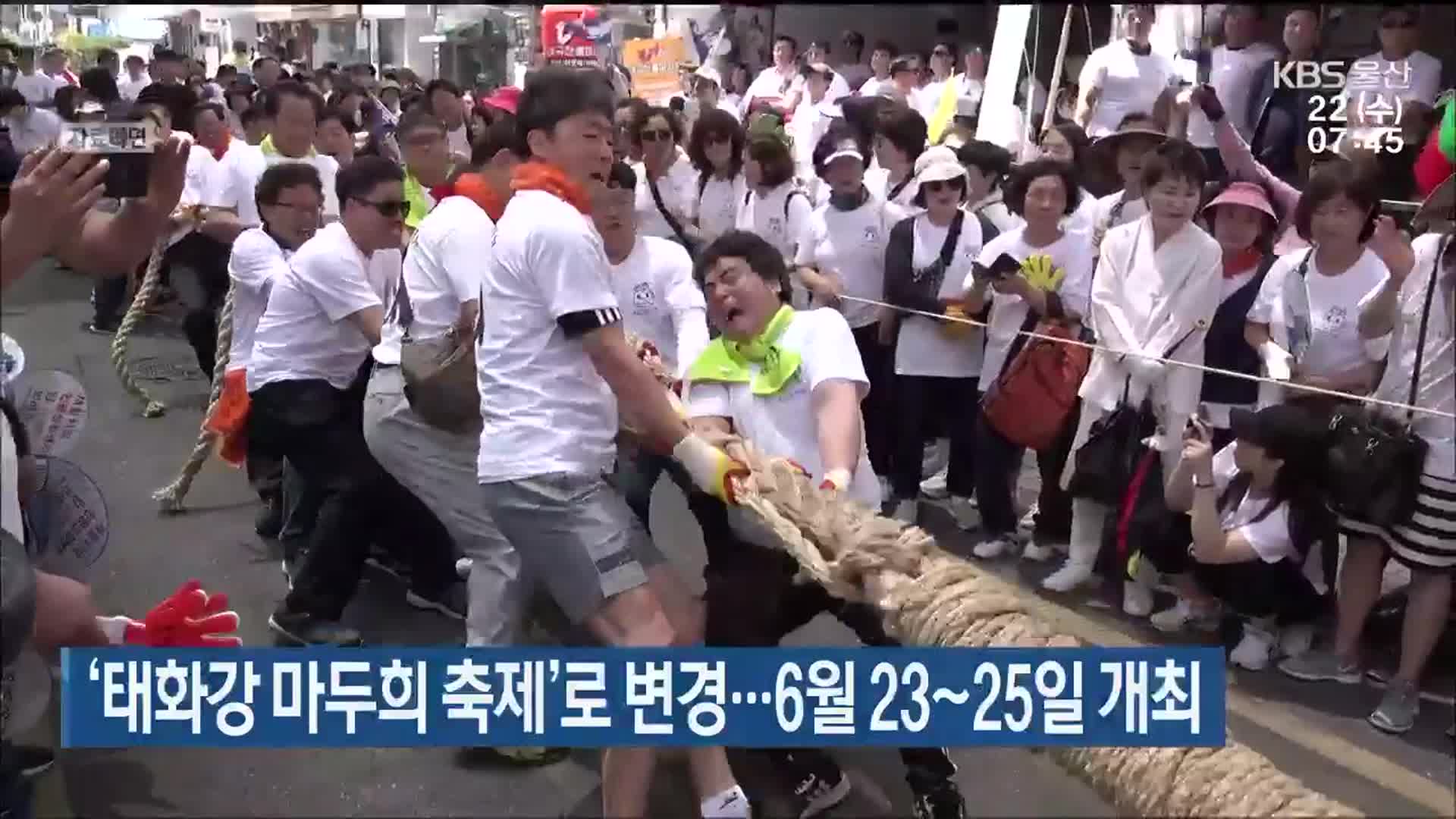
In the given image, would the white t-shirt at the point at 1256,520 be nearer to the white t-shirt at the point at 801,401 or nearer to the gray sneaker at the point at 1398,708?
the gray sneaker at the point at 1398,708

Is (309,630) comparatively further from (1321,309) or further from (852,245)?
(1321,309)

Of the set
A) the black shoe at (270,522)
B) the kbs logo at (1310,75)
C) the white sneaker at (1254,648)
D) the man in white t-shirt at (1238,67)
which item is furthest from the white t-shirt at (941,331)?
the black shoe at (270,522)

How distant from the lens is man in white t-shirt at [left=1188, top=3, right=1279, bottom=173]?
7.43ft

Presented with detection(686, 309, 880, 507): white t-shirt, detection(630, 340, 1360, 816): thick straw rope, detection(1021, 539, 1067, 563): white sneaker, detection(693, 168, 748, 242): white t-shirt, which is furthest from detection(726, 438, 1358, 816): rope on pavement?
detection(693, 168, 748, 242): white t-shirt

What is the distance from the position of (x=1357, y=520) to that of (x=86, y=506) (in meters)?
1.38

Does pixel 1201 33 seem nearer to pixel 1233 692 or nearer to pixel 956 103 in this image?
pixel 956 103

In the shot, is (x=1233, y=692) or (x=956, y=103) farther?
(x=956, y=103)

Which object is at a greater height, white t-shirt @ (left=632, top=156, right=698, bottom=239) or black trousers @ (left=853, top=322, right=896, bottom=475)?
white t-shirt @ (left=632, top=156, right=698, bottom=239)

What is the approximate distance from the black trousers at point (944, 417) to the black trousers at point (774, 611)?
2.04ft

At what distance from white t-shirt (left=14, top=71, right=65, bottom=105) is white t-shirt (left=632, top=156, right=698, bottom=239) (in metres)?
1.15

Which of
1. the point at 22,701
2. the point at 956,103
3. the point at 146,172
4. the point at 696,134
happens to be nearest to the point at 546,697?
the point at 22,701

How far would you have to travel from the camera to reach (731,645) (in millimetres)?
1188

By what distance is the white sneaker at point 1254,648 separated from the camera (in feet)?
4.79
